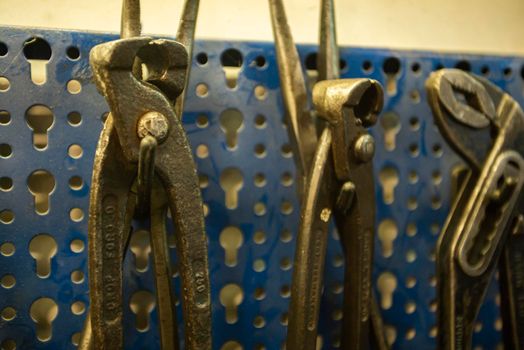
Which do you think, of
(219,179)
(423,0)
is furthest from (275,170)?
(423,0)

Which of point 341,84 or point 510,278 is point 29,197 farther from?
point 510,278

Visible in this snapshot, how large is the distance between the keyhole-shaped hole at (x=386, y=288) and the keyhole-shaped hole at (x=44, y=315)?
416 millimetres

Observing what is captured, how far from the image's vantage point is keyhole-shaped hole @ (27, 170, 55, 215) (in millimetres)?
530

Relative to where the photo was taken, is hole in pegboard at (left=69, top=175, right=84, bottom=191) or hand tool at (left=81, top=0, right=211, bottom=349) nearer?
hand tool at (left=81, top=0, right=211, bottom=349)

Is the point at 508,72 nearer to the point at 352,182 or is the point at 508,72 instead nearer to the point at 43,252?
the point at 352,182

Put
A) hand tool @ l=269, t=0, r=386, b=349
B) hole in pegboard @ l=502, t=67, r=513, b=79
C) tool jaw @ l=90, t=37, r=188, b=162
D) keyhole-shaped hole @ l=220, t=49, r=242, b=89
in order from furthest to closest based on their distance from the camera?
hole in pegboard @ l=502, t=67, r=513, b=79 < keyhole-shaped hole @ l=220, t=49, r=242, b=89 < hand tool @ l=269, t=0, r=386, b=349 < tool jaw @ l=90, t=37, r=188, b=162

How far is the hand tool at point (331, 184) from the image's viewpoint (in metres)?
0.46

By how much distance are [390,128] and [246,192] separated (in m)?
0.23

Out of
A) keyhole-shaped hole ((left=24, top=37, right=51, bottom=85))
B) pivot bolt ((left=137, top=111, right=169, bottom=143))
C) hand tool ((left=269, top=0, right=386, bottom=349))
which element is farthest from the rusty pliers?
keyhole-shaped hole ((left=24, top=37, right=51, bottom=85))

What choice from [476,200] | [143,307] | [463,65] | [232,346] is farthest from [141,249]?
[463,65]

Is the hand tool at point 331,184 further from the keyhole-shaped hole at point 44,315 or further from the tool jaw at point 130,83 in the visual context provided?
the keyhole-shaped hole at point 44,315

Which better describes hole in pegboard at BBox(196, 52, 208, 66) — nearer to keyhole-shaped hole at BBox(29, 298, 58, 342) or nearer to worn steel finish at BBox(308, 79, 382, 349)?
worn steel finish at BBox(308, 79, 382, 349)

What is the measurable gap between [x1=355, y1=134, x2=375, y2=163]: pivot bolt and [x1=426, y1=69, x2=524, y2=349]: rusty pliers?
0.33 ft

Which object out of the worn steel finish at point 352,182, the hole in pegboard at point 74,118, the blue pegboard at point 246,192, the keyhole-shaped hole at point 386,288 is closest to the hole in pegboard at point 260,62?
the blue pegboard at point 246,192
